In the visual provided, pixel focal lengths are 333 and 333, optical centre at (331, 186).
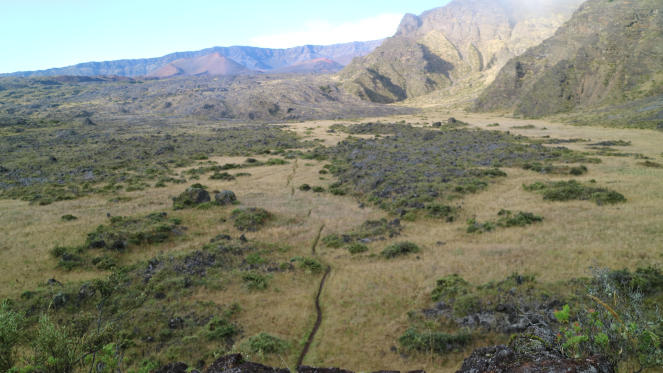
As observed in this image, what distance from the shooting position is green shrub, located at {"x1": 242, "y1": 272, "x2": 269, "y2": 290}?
52.6ft

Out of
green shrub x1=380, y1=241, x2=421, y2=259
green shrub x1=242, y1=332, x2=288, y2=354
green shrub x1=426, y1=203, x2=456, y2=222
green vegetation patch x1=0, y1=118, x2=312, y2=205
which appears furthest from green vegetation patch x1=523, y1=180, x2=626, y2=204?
green vegetation patch x1=0, y1=118, x2=312, y2=205

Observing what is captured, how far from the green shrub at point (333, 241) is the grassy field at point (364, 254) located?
42 centimetres

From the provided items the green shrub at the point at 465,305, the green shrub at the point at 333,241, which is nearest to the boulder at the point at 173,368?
the green shrub at the point at 465,305

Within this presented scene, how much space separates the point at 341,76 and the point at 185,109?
95.0m

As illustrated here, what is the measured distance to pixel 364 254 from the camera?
63.7ft

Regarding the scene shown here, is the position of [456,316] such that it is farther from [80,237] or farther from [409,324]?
[80,237]

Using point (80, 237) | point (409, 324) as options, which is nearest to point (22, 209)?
point (80, 237)

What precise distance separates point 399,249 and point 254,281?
815 centimetres

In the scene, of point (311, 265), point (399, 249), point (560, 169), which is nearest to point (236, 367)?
point (311, 265)

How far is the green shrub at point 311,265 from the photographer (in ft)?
58.2

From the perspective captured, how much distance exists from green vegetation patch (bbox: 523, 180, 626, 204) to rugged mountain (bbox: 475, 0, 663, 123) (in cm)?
6448

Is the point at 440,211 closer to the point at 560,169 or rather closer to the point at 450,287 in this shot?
the point at 450,287

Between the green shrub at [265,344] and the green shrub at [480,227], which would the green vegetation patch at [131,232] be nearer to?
the green shrub at [265,344]

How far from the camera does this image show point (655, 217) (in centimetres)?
1905
